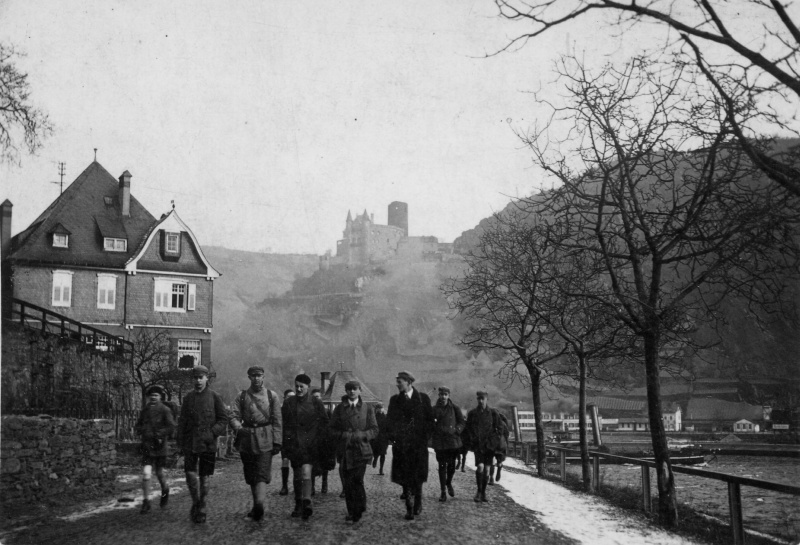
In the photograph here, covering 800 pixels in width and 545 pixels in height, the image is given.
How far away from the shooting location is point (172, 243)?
22469 millimetres

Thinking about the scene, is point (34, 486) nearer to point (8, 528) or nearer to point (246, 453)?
point (8, 528)

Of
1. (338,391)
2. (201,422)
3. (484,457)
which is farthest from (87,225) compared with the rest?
(338,391)

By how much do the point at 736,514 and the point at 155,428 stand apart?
9320 mm

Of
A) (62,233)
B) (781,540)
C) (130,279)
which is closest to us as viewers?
(781,540)

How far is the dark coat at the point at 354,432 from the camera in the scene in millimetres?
10531

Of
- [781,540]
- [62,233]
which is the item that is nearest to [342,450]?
[781,540]

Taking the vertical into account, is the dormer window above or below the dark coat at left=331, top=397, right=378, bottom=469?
above

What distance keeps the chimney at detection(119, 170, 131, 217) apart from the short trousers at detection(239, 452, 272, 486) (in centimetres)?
650

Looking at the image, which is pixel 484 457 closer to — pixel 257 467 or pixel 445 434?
pixel 445 434

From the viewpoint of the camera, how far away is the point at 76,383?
18.7m

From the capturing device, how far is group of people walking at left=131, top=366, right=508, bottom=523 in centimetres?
1040

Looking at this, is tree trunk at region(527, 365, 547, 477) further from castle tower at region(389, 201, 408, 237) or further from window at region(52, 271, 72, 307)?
castle tower at region(389, 201, 408, 237)

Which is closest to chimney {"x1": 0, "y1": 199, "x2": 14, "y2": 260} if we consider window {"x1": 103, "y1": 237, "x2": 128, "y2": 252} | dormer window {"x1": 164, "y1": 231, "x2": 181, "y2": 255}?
A: window {"x1": 103, "y1": 237, "x2": 128, "y2": 252}

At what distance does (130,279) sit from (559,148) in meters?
13.0
